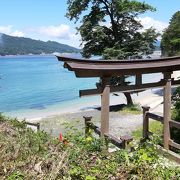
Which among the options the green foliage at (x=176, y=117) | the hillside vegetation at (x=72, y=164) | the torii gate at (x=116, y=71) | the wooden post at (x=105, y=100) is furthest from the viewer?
the green foliage at (x=176, y=117)

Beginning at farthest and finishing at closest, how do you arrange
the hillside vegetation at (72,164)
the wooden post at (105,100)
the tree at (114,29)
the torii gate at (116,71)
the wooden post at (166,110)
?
the tree at (114,29)
the wooden post at (166,110)
the wooden post at (105,100)
the torii gate at (116,71)
the hillside vegetation at (72,164)

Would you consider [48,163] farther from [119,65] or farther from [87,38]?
[87,38]

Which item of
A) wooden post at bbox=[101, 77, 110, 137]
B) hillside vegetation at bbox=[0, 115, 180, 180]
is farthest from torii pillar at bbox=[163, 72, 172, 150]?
hillside vegetation at bbox=[0, 115, 180, 180]

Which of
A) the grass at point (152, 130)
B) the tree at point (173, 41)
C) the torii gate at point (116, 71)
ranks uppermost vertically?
the tree at point (173, 41)

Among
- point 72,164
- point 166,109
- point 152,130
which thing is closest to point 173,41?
point 152,130

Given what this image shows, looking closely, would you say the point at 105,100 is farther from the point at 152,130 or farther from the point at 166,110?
the point at 152,130

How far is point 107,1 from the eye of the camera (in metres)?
24.7

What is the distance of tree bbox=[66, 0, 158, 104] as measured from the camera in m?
A: 24.2

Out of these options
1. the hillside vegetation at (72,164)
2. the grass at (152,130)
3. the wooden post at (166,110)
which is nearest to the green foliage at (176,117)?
the wooden post at (166,110)

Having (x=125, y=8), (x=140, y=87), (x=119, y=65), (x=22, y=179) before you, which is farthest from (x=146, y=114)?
(x=125, y=8)

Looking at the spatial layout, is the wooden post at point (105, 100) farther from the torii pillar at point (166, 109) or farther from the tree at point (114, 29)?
the tree at point (114, 29)

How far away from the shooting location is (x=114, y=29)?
25.3 m

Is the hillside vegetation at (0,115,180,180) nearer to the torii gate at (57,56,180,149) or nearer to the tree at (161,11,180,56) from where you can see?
the torii gate at (57,56,180,149)

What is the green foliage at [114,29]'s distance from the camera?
2419 centimetres
